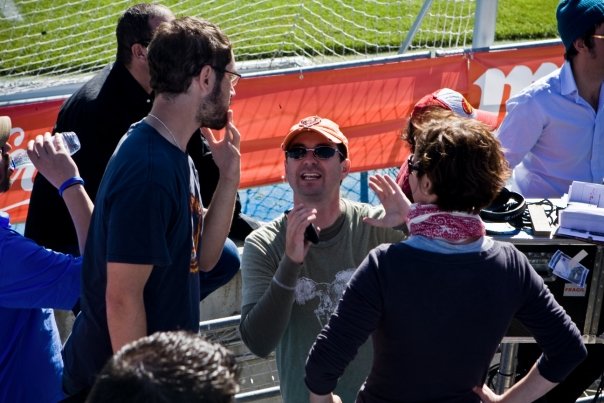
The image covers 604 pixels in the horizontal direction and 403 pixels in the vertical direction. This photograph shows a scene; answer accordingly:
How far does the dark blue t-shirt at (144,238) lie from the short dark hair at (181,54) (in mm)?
145

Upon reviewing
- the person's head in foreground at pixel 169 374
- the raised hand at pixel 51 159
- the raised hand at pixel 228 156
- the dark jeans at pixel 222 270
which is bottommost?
the dark jeans at pixel 222 270

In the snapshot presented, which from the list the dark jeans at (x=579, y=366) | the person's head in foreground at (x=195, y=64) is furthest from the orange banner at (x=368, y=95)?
the person's head in foreground at (x=195, y=64)

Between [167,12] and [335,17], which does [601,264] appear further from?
[335,17]

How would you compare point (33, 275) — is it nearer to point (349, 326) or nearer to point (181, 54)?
point (181, 54)

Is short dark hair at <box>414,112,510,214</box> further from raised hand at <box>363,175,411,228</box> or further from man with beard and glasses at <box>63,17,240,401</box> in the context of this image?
man with beard and glasses at <box>63,17,240,401</box>

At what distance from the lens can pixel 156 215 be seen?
96.1 inches

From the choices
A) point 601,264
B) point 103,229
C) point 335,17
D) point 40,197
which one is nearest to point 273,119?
point 40,197

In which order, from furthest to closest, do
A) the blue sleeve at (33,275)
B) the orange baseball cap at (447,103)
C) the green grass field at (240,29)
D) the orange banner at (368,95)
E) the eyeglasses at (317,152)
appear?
the green grass field at (240,29) < the orange banner at (368,95) < the orange baseball cap at (447,103) < the eyeglasses at (317,152) < the blue sleeve at (33,275)

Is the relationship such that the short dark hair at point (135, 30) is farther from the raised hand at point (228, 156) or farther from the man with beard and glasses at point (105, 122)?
the raised hand at point (228, 156)

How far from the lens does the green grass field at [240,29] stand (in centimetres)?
907

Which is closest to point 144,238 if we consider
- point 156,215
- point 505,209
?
point 156,215

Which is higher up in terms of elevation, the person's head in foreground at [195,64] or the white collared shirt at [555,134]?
the person's head in foreground at [195,64]

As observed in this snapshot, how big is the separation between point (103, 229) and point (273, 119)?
11.9 feet

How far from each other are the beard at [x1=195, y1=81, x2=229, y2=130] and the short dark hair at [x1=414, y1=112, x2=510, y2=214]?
59cm
